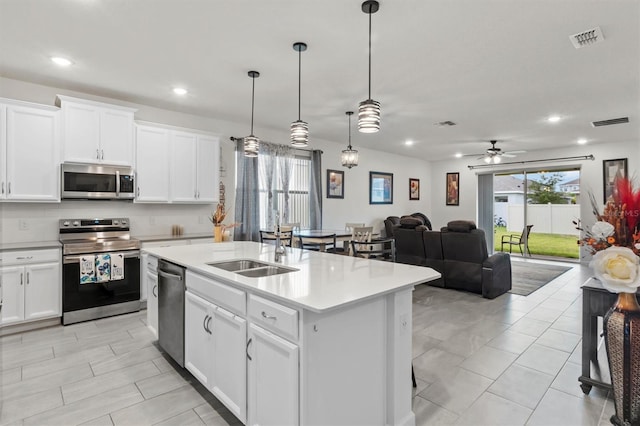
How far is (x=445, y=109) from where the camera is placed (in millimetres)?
4871

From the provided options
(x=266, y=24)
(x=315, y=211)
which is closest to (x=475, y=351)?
(x=266, y=24)

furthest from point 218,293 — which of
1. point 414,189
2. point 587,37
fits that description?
point 414,189

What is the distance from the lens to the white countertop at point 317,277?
1.60 meters

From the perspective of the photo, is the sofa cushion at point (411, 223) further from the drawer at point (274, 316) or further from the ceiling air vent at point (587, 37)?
the drawer at point (274, 316)

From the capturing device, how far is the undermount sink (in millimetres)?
2394

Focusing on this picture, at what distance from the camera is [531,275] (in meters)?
6.43

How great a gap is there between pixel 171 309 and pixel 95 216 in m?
2.41

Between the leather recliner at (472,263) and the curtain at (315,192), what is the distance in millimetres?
2481

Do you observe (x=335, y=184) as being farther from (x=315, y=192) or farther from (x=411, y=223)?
(x=411, y=223)

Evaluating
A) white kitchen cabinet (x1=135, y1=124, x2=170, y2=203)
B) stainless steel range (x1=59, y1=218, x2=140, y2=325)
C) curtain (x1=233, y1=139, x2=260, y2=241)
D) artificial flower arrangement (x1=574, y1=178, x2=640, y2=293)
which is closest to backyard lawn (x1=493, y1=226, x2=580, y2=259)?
curtain (x1=233, y1=139, x2=260, y2=241)

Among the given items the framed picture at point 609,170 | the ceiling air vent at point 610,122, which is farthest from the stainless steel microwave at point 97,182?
the framed picture at point 609,170

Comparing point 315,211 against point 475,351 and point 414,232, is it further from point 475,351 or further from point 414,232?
point 475,351

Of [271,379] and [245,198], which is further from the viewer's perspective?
[245,198]

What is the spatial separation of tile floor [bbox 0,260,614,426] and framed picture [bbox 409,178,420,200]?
231 inches
